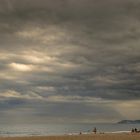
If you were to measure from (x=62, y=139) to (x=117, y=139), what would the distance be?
852 cm

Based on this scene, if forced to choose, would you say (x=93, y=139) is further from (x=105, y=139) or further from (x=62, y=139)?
(x=62, y=139)

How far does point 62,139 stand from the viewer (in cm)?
5688

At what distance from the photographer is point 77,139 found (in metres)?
54.7

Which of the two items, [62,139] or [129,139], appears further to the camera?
[62,139]

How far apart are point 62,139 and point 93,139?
16.9ft

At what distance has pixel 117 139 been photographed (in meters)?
52.8

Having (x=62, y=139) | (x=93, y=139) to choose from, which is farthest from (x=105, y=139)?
(x=62, y=139)

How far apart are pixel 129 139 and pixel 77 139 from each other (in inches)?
283

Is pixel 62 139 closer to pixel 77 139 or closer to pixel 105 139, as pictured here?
pixel 77 139

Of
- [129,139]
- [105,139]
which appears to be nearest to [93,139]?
[105,139]

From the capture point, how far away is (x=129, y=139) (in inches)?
2078

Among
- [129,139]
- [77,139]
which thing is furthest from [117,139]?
[77,139]

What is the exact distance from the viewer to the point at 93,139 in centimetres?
5409

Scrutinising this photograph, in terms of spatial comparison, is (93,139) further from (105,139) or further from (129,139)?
(129,139)
